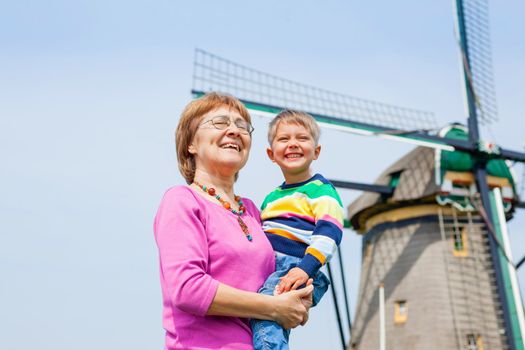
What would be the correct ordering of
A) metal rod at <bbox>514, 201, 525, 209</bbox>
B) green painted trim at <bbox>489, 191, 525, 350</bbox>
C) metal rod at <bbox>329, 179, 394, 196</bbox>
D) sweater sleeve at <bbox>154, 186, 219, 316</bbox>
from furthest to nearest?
Result: metal rod at <bbox>514, 201, 525, 209</bbox>
metal rod at <bbox>329, 179, 394, 196</bbox>
green painted trim at <bbox>489, 191, 525, 350</bbox>
sweater sleeve at <bbox>154, 186, 219, 316</bbox>

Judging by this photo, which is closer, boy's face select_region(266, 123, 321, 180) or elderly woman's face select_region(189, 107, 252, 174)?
elderly woman's face select_region(189, 107, 252, 174)

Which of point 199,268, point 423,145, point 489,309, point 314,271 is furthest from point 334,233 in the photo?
point 489,309

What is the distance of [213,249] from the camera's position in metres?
2.09

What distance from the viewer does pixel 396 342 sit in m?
12.9

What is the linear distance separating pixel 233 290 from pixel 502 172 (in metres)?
13.0

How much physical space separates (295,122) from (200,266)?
844mm

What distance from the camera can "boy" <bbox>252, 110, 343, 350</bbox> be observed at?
2.12 meters

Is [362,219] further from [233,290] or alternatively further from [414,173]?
[233,290]

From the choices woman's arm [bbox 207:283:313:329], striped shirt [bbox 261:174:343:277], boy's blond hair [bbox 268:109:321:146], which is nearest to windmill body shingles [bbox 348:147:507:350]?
boy's blond hair [bbox 268:109:321:146]

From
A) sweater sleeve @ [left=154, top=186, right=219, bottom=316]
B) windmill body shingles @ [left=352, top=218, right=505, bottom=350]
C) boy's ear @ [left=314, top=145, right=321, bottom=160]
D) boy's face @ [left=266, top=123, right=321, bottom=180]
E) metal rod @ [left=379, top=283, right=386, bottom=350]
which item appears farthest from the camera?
metal rod @ [left=379, top=283, right=386, bottom=350]

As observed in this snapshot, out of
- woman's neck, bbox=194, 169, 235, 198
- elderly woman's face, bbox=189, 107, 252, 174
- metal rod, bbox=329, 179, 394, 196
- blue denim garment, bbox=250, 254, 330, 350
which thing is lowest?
blue denim garment, bbox=250, 254, 330, 350

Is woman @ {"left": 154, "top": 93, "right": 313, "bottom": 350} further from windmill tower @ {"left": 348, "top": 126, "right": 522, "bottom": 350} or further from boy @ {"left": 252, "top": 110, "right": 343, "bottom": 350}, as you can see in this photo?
windmill tower @ {"left": 348, "top": 126, "right": 522, "bottom": 350}

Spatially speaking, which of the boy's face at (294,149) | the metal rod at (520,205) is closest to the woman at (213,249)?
the boy's face at (294,149)

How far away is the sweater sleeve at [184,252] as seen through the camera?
6.36 ft
